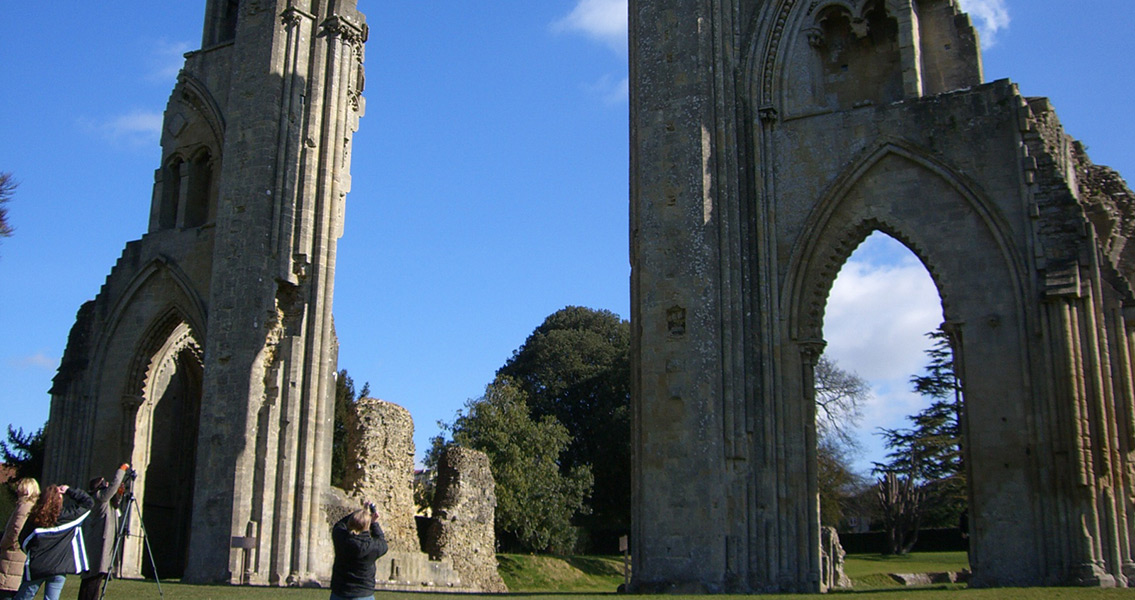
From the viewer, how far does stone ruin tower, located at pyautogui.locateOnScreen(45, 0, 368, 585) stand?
17.2 metres

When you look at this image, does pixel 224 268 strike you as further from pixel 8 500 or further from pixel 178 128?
pixel 8 500

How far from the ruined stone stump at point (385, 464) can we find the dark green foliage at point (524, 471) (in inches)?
431

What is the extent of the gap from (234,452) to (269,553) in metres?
1.58

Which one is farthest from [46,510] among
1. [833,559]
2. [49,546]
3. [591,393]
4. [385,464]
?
[591,393]

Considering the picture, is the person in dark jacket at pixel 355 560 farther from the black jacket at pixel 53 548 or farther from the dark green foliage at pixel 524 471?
the dark green foliage at pixel 524 471

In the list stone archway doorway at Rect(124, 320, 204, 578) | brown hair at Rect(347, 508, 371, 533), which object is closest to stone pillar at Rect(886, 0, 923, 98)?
brown hair at Rect(347, 508, 371, 533)

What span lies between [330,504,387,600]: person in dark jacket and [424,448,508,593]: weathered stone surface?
15.6 m

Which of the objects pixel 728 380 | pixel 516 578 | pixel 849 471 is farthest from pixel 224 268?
pixel 849 471

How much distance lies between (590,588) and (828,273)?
12.9 meters

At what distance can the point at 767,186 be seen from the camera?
16250 mm

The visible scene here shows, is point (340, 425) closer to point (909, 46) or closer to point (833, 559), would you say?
point (833, 559)

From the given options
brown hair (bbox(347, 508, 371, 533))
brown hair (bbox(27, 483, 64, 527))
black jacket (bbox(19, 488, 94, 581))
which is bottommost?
black jacket (bbox(19, 488, 94, 581))

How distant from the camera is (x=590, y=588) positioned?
26.4 m

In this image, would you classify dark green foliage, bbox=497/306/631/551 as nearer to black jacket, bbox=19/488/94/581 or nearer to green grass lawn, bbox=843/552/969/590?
green grass lawn, bbox=843/552/969/590
